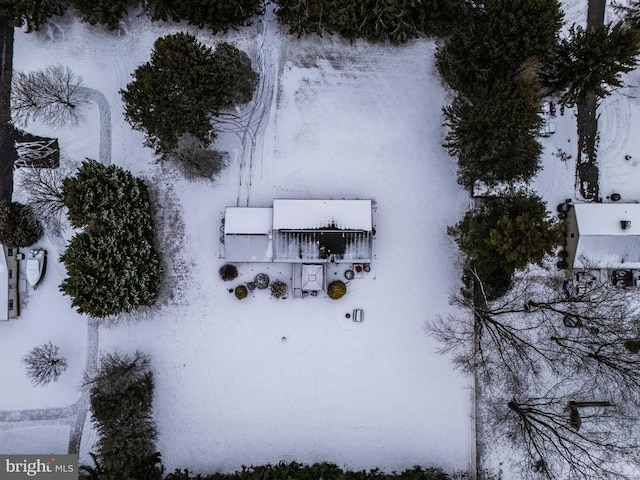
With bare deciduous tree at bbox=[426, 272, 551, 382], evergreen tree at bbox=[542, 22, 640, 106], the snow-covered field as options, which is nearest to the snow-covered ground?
the snow-covered field

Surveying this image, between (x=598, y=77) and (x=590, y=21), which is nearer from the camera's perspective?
(x=598, y=77)

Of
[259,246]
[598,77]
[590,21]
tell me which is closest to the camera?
[598,77]

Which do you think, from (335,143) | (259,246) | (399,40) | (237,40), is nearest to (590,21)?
(399,40)

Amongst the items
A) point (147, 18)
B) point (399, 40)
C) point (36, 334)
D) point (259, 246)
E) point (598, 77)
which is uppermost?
point (147, 18)

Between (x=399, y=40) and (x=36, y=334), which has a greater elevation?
(x=399, y=40)

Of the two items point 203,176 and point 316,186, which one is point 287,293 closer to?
point 316,186

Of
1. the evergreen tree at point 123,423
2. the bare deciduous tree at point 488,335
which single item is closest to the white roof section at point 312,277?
the bare deciduous tree at point 488,335

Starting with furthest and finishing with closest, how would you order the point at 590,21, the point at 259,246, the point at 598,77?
the point at 590,21, the point at 259,246, the point at 598,77
